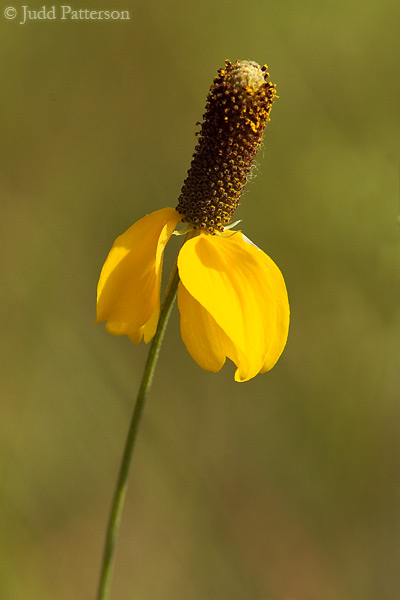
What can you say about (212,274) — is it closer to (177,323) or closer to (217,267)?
(217,267)

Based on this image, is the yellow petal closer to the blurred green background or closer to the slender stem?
the slender stem

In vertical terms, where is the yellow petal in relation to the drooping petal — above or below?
below

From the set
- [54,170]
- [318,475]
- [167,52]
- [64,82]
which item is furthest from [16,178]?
[318,475]

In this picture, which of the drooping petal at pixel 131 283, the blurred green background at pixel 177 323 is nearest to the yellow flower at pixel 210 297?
the drooping petal at pixel 131 283

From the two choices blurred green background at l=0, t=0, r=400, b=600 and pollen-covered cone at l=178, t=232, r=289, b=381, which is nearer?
pollen-covered cone at l=178, t=232, r=289, b=381

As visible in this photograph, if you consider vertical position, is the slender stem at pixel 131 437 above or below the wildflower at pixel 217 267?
below

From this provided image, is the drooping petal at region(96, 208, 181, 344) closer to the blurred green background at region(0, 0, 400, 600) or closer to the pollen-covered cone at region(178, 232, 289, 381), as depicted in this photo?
the pollen-covered cone at region(178, 232, 289, 381)

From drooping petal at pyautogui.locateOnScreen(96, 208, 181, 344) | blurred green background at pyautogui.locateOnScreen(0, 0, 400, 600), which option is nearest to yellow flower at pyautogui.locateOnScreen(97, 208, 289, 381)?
drooping petal at pyautogui.locateOnScreen(96, 208, 181, 344)

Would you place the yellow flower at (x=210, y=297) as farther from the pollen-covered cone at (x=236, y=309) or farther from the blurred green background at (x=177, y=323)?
the blurred green background at (x=177, y=323)
